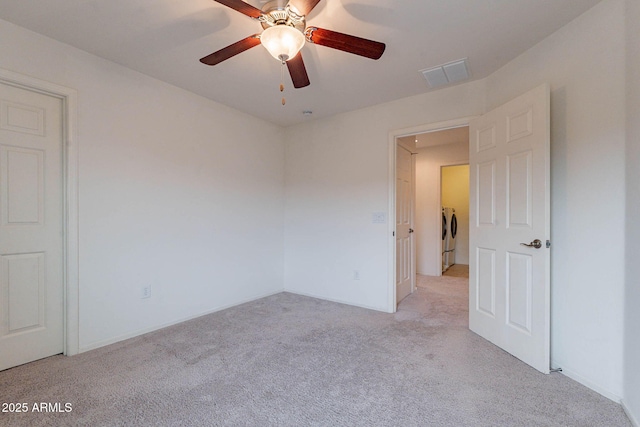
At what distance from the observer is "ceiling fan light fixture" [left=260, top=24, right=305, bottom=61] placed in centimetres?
157

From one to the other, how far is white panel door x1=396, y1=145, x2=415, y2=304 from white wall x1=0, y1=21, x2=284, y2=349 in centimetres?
185

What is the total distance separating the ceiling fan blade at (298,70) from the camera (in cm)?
189

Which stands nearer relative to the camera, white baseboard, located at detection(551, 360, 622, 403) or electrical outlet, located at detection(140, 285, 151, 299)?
white baseboard, located at detection(551, 360, 622, 403)

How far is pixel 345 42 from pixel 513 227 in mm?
1919

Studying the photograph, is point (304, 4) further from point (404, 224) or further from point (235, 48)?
point (404, 224)

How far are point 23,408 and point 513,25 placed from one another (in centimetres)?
398

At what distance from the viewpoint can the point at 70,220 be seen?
7.57ft

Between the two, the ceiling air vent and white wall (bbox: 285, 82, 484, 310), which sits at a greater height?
the ceiling air vent

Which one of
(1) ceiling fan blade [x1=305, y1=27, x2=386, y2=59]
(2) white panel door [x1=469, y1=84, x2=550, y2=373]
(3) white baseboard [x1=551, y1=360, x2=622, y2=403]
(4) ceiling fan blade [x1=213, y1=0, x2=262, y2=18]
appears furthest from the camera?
(2) white panel door [x1=469, y1=84, x2=550, y2=373]

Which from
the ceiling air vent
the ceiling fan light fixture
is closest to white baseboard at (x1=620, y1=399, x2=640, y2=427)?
the ceiling air vent

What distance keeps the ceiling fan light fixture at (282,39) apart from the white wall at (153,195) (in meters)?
1.78

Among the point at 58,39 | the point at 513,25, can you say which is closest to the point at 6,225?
the point at 58,39

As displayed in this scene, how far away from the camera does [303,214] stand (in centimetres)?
418

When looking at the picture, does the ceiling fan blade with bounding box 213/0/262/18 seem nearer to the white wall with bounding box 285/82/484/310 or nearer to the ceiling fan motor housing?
the ceiling fan motor housing
